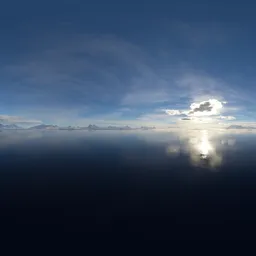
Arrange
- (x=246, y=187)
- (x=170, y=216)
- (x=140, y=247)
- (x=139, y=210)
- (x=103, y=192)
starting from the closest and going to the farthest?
(x=140, y=247) → (x=170, y=216) → (x=139, y=210) → (x=103, y=192) → (x=246, y=187)

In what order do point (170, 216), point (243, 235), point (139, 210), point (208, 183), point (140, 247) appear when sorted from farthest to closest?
point (208, 183) → point (139, 210) → point (170, 216) → point (243, 235) → point (140, 247)

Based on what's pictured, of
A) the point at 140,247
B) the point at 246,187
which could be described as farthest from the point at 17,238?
the point at 246,187

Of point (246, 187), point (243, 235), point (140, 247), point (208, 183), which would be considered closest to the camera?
point (140, 247)

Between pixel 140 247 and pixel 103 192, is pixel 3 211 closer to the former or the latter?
pixel 103 192

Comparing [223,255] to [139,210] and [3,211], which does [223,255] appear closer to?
[139,210]

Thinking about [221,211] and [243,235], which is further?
[221,211]

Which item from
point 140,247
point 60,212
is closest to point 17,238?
point 60,212

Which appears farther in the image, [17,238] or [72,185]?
[72,185]

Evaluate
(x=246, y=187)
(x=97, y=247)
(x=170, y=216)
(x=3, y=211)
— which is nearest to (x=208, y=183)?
(x=246, y=187)

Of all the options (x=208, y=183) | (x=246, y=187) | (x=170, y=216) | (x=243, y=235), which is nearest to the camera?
(x=243, y=235)
